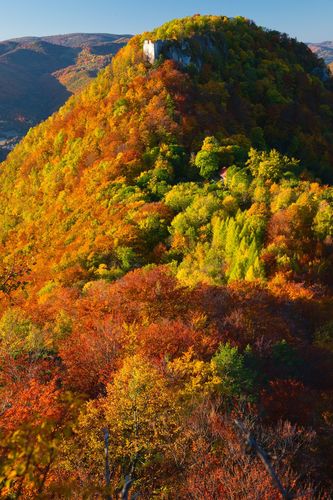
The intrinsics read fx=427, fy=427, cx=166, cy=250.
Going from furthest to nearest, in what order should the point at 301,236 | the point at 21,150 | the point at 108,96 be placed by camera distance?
1. the point at 21,150
2. the point at 108,96
3. the point at 301,236

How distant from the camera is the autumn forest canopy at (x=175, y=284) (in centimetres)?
2375

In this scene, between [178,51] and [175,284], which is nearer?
[175,284]

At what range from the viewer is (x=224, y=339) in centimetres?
3888

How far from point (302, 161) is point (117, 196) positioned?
166ft

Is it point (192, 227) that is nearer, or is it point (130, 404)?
point (130, 404)

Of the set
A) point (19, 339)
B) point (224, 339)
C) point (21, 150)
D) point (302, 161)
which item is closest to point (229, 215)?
point (224, 339)

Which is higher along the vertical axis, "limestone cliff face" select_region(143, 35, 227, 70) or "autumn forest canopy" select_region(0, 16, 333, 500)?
"limestone cliff face" select_region(143, 35, 227, 70)

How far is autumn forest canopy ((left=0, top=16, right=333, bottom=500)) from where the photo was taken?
23.8 metres

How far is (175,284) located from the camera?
46.7 m

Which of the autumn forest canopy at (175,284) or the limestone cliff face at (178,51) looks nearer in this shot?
the autumn forest canopy at (175,284)

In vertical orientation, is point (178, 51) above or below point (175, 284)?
above

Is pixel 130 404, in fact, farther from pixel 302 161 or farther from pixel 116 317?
pixel 302 161

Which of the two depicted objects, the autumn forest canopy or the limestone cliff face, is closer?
the autumn forest canopy

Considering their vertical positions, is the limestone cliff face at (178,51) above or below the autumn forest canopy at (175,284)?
above
